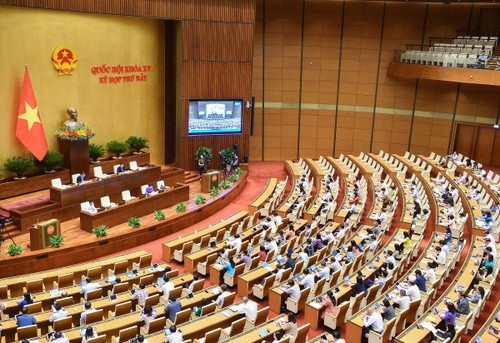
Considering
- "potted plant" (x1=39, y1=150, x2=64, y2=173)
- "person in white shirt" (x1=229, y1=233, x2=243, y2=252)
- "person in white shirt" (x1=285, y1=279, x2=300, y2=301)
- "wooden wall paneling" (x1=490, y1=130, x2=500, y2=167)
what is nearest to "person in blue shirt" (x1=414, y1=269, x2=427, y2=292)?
"person in white shirt" (x1=285, y1=279, x2=300, y2=301)

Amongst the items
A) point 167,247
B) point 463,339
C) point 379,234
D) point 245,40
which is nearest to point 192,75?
point 245,40

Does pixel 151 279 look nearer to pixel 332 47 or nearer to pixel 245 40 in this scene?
pixel 245 40

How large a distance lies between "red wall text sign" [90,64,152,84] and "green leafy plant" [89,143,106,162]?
2.36 m

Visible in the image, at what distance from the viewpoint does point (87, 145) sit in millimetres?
16359

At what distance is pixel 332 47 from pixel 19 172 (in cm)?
1440

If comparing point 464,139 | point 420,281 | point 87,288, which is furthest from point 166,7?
point 464,139

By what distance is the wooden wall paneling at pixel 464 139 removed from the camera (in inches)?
870

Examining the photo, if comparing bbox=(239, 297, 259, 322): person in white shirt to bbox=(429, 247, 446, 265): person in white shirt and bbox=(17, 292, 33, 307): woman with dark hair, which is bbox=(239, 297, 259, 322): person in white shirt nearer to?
bbox=(17, 292, 33, 307): woman with dark hair

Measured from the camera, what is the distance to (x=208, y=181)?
17266 mm

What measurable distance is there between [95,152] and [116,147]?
0.91 m

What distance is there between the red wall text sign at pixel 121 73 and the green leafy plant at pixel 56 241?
723 cm

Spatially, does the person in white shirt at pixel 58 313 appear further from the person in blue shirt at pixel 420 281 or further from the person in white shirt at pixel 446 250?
the person in white shirt at pixel 446 250

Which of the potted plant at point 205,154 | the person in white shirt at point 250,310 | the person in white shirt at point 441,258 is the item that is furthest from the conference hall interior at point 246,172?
the potted plant at point 205,154

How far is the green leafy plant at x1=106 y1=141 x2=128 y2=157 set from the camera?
17.8 m
